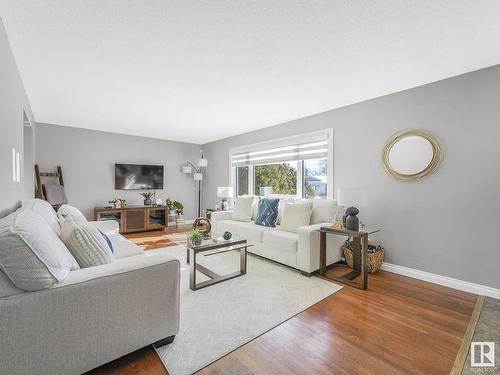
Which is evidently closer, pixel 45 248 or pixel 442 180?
pixel 45 248

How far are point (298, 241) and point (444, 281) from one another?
1634mm

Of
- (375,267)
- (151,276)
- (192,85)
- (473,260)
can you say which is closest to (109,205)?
(192,85)

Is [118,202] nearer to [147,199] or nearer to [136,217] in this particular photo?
[136,217]

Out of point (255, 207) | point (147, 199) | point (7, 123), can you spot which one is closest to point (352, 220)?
point (255, 207)

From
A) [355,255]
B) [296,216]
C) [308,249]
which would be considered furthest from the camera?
[296,216]

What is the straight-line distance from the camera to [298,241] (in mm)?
2934

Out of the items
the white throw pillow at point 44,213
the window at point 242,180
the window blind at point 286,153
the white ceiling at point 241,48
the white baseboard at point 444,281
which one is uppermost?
the white ceiling at point 241,48

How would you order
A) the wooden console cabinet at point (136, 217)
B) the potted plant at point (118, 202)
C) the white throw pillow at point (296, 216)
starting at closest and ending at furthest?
1. the white throw pillow at point (296, 216)
2. the wooden console cabinet at point (136, 217)
3. the potted plant at point (118, 202)

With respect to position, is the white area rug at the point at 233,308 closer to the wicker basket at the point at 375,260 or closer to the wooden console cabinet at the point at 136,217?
the wicker basket at the point at 375,260

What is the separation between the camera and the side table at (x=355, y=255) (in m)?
2.55

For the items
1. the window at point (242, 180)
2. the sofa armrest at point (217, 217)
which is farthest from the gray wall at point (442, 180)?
the window at point (242, 180)

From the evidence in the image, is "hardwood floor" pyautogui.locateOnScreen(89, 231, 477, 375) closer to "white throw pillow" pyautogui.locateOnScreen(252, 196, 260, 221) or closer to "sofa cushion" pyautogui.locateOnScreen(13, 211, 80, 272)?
"sofa cushion" pyautogui.locateOnScreen(13, 211, 80, 272)

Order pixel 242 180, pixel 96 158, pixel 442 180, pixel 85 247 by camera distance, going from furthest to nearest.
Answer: pixel 242 180 < pixel 96 158 < pixel 442 180 < pixel 85 247

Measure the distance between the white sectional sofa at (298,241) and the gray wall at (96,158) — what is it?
10.6ft
